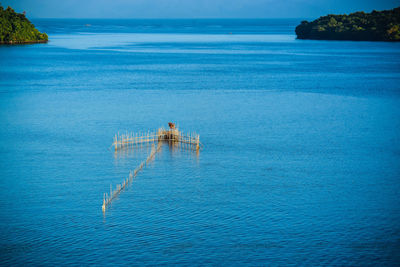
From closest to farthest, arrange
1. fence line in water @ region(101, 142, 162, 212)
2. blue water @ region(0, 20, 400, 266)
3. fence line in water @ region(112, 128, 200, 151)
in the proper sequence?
1. blue water @ region(0, 20, 400, 266)
2. fence line in water @ region(101, 142, 162, 212)
3. fence line in water @ region(112, 128, 200, 151)

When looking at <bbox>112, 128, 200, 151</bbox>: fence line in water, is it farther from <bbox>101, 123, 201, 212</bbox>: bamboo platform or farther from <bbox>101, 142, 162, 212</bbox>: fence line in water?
<bbox>101, 142, 162, 212</bbox>: fence line in water

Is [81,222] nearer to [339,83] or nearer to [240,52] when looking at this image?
[339,83]

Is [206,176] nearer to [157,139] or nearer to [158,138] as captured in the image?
[158,138]

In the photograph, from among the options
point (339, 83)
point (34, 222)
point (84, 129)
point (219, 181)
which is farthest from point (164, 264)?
point (339, 83)

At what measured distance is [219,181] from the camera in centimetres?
5162

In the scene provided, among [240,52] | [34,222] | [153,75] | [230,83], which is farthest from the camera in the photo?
[240,52]

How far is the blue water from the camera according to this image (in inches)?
1512

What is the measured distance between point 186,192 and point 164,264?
43.3 ft

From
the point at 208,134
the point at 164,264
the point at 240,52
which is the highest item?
the point at 240,52

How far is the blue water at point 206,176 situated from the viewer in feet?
126

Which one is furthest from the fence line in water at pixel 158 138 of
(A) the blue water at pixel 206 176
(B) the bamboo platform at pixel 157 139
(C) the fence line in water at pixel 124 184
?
(C) the fence line in water at pixel 124 184

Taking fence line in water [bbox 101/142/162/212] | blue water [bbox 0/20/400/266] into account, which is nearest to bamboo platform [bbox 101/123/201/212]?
fence line in water [bbox 101/142/162/212]

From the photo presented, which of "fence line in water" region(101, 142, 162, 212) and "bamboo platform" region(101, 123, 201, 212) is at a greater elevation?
"bamboo platform" region(101, 123, 201, 212)

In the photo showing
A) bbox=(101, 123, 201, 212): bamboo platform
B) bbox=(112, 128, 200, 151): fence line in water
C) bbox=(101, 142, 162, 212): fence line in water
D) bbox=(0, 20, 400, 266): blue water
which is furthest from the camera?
bbox=(112, 128, 200, 151): fence line in water
